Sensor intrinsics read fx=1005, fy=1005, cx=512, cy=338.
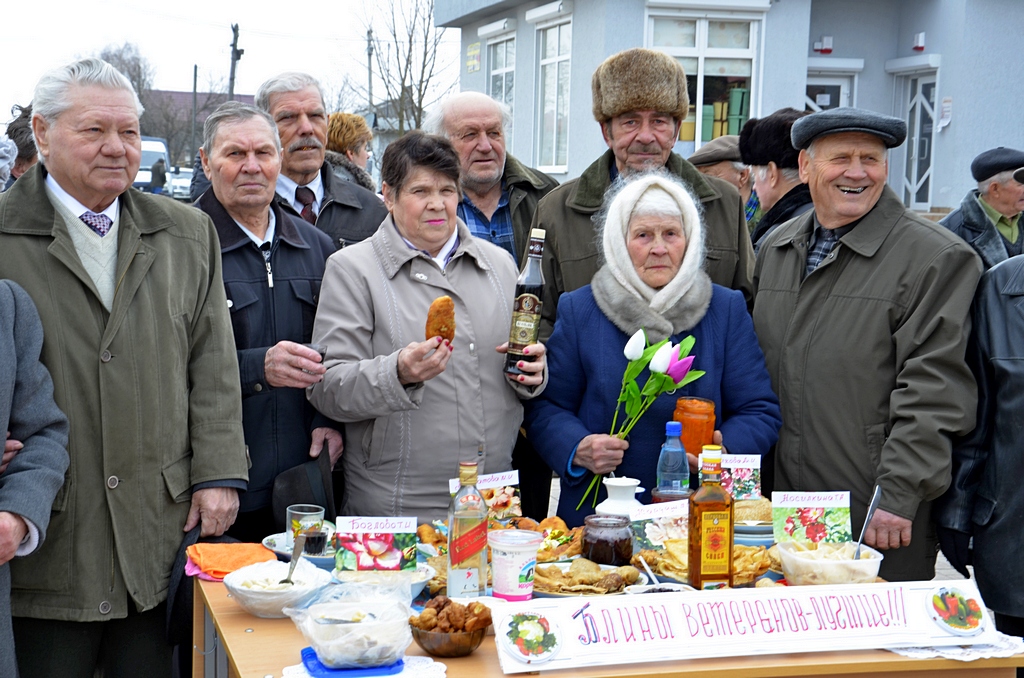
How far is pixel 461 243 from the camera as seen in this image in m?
3.32

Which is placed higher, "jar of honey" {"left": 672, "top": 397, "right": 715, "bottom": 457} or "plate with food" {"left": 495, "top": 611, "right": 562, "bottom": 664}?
"jar of honey" {"left": 672, "top": 397, "right": 715, "bottom": 457}

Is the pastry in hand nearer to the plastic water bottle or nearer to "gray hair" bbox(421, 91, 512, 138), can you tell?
the plastic water bottle

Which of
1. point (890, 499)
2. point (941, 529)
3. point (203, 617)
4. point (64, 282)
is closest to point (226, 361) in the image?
point (64, 282)

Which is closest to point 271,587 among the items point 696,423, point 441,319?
point 441,319

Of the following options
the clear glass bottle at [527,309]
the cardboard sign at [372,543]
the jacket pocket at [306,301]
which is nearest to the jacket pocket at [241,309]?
the jacket pocket at [306,301]

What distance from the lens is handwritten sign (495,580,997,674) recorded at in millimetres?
2188

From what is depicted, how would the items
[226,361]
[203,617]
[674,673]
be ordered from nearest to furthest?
[674,673]
[203,617]
[226,361]

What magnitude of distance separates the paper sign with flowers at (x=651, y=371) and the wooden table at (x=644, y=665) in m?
Answer: 0.91

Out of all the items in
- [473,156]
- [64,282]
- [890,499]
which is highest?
[473,156]

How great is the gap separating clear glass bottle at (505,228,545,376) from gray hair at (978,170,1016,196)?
181 inches

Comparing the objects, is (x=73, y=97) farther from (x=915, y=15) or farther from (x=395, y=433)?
(x=915, y=15)

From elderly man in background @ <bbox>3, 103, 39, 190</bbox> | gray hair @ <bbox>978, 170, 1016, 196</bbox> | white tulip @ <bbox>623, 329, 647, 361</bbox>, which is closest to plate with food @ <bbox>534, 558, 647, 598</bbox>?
white tulip @ <bbox>623, 329, 647, 361</bbox>

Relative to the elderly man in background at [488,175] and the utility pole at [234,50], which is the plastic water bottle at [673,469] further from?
the utility pole at [234,50]

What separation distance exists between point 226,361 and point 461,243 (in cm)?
84
